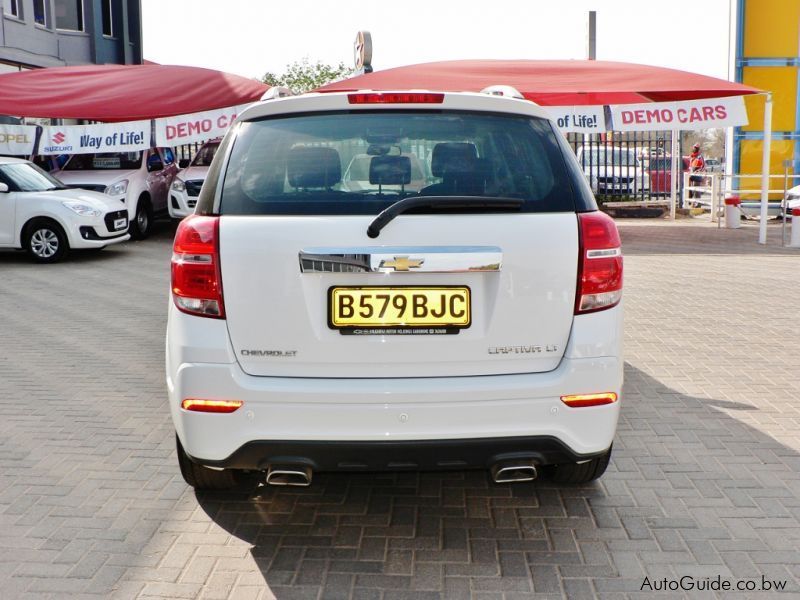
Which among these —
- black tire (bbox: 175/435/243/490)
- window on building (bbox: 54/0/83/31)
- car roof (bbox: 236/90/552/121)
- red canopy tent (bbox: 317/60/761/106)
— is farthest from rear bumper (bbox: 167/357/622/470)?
window on building (bbox: 54/0/83/31)

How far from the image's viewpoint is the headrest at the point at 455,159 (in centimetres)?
358

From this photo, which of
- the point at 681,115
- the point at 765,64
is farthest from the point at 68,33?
the point at 765,64

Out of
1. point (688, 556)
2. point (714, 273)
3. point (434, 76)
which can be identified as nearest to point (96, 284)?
point (434, 76)

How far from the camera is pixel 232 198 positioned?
3512mm

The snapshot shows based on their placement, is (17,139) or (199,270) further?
(17,139)

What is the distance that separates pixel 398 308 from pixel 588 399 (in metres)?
0.79

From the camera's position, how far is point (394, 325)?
11.1 ft

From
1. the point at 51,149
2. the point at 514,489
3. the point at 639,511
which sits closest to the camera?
the point at 639,511

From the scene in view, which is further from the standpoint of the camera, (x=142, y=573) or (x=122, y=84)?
(x=122, y=84)

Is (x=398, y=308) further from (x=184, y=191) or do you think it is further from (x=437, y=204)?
(x=184, y=191)

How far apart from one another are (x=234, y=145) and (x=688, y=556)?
236 centimetres

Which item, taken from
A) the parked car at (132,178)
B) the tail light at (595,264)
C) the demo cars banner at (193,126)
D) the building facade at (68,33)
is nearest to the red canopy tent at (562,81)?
the demo cars banner at (193,126)

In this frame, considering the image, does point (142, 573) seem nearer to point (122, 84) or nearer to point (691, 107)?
point (691, 107)

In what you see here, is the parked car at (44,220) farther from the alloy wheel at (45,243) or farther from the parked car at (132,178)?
the parked car at (132,178)
